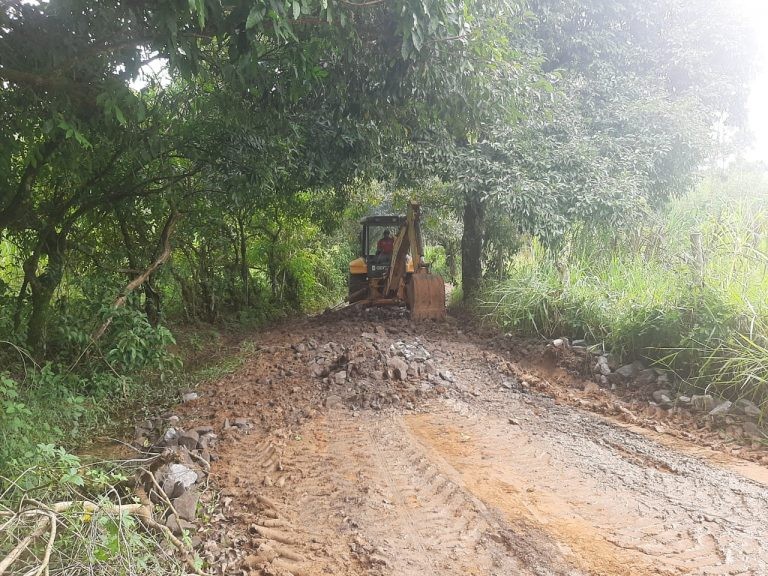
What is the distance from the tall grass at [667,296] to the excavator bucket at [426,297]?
0.75m

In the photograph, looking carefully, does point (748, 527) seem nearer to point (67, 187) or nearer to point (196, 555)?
point (196, 555)

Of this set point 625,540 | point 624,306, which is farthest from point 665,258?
point 625,540

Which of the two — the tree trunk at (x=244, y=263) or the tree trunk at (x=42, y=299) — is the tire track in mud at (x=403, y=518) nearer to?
the tree trunk at (x=42, y=299)

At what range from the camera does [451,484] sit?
3414 mm

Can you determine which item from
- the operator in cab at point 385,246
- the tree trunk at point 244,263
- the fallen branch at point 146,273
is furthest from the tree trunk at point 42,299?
the operator in cab at point 385,246

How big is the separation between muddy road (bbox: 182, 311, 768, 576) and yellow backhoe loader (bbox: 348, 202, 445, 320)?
2.70 meters

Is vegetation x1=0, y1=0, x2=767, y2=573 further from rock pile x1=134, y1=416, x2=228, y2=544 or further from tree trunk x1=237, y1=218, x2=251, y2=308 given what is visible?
rock pile x1=134, y1=416, x2=228, y2=544

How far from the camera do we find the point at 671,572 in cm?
251

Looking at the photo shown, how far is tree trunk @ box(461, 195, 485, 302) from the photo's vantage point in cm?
1006

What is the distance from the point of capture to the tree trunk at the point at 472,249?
10.1 m

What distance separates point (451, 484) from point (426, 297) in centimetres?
516

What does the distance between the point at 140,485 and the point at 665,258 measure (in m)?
6.91

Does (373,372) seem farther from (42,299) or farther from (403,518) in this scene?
(42,299)

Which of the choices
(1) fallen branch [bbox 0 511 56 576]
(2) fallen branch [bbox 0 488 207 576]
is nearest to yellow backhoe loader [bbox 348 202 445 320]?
(2) fallen branch [bbox 0 488 207 576]
